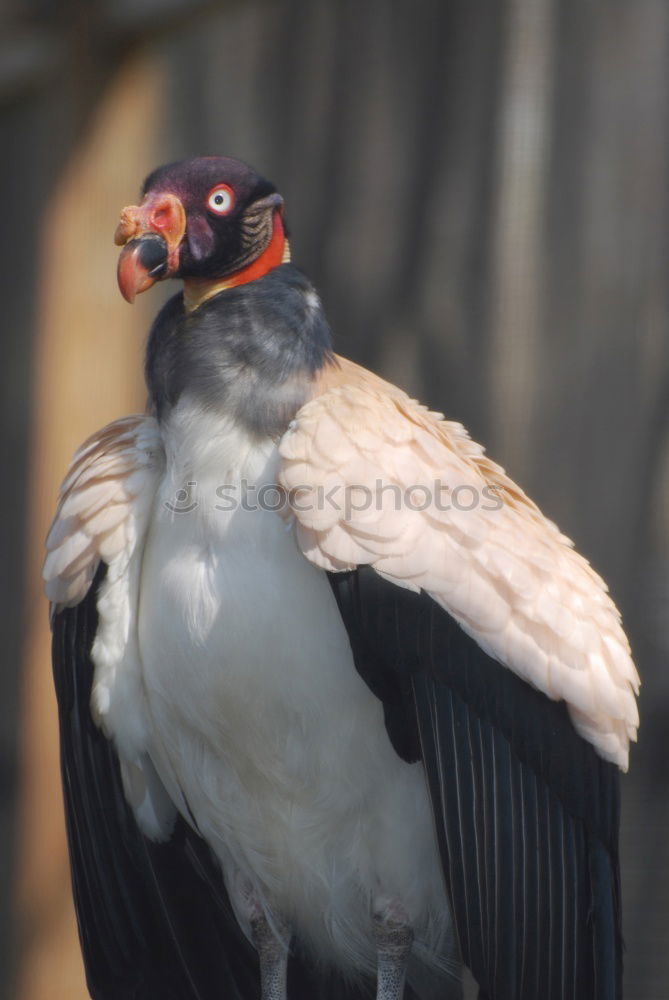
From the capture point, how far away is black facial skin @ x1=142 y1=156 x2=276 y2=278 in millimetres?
2119

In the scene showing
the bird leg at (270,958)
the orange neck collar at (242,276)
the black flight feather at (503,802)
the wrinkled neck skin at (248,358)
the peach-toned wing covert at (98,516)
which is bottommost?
the bird leg at (270,958)

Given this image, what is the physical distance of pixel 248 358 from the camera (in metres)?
2.11

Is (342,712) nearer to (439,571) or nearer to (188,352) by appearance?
(439,571)

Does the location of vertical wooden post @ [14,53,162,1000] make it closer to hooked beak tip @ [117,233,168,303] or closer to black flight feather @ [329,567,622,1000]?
hooked beak tip @ [117,233,168,303]

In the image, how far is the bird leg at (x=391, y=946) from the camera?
7.59ft

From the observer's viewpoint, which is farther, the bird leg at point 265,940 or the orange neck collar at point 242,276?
the bird leg at point 265,940

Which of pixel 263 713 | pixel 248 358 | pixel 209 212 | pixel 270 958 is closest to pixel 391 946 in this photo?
pixel 270 958

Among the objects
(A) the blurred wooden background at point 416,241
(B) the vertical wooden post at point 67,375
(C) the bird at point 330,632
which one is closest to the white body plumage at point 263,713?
(C) the bird at point 330,632

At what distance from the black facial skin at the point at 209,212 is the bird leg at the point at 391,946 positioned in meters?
1.10

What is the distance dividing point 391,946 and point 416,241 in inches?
56.7

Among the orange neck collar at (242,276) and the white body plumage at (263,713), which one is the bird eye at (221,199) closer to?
the orange neck collar at (242,276)
